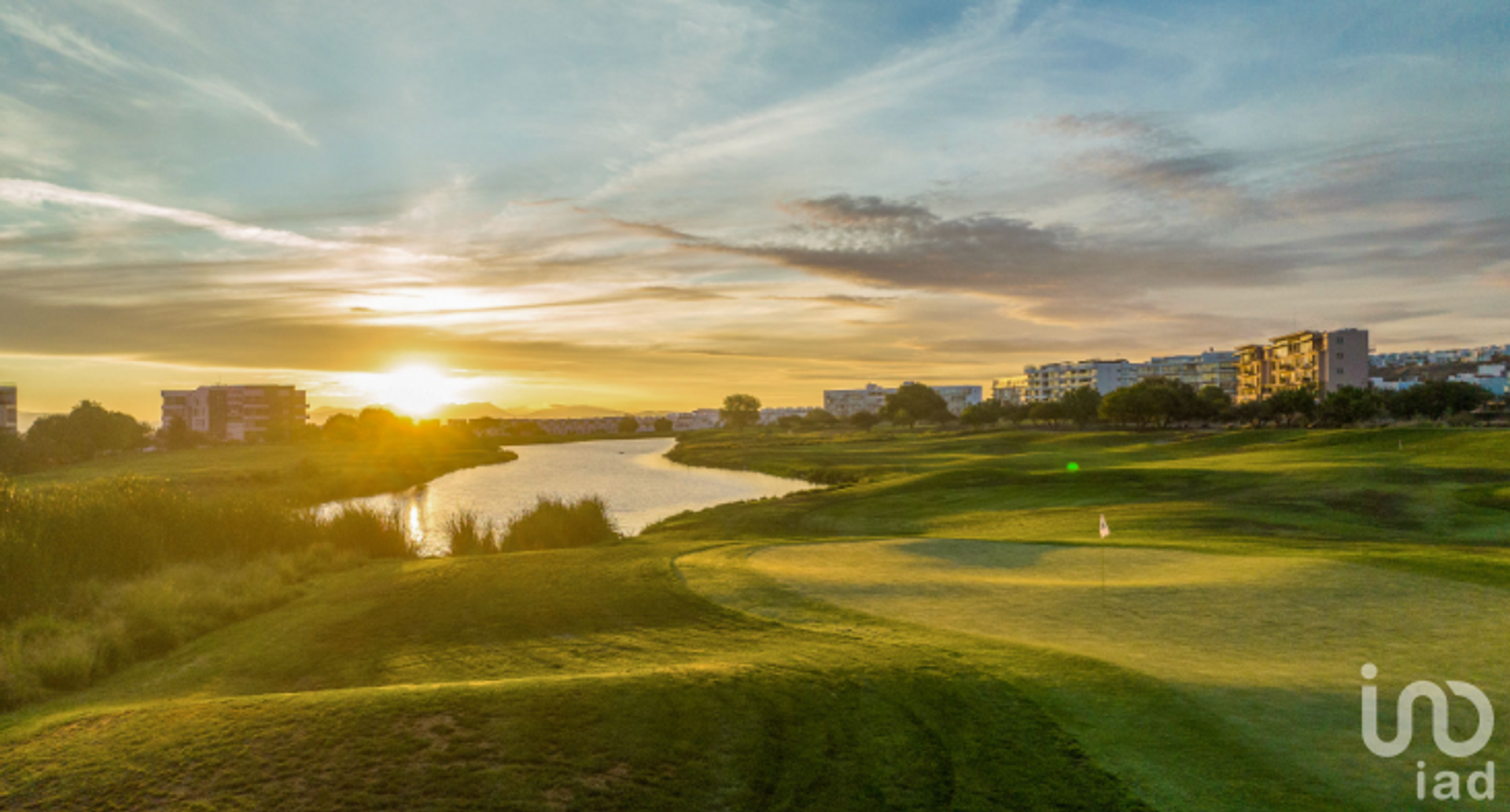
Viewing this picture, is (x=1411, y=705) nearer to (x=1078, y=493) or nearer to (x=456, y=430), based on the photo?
(x=1078, y=493)

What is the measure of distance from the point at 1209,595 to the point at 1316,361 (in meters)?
159

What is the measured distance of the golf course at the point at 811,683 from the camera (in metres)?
7.04

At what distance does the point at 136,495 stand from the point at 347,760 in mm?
22427

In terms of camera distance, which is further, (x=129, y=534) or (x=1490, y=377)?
(x=1490, y=377)

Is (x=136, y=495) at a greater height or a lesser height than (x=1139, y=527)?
greater

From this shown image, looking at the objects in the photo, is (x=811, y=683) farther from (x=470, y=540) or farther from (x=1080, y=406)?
(x=1080, y=406)

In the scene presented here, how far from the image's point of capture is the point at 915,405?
15925 cm

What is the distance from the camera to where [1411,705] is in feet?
28.3

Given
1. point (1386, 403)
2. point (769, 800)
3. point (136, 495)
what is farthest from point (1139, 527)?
point (1386, 403)

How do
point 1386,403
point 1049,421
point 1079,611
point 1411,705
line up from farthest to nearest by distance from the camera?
Result: 1. point 1049,421
2. point 1386,403
3. point 1079,611
4. point 1411,705

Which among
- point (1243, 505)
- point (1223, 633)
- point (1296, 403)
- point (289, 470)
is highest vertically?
point (1296, 403)

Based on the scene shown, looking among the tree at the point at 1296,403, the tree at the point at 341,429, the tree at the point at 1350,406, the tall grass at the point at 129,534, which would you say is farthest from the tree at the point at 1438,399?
the tree at the point at 341,429

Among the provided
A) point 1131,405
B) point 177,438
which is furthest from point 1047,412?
point 177,438

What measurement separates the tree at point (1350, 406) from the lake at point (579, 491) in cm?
5606
